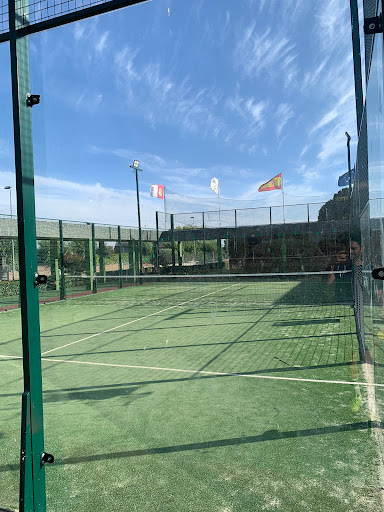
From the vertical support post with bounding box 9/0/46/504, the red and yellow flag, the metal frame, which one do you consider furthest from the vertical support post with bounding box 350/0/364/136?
the vertical support post with bounding box 9/0/46/504

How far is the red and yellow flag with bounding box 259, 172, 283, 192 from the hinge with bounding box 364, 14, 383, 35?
2761 millimetres

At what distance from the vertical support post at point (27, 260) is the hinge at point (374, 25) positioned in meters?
1.23

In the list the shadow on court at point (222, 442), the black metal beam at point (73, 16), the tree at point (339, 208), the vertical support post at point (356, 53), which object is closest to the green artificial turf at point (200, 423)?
the shadow on court at point (222, 442)

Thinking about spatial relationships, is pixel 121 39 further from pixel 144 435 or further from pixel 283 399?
pixel 283 399

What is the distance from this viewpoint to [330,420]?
8.60ft

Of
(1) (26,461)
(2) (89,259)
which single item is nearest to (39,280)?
(1) (26,461)

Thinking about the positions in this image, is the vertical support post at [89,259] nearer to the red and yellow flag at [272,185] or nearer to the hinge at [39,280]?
the red and yellow flag at [272,185]

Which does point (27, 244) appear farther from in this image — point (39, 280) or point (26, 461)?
point (26, 461)

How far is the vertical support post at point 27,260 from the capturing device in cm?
145

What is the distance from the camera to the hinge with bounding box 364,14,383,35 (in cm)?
112

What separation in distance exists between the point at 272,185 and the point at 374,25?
2.83 meters

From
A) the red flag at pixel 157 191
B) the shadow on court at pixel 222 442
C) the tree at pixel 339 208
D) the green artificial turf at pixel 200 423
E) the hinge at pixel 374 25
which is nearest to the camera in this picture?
the hinge at pixel 374 25

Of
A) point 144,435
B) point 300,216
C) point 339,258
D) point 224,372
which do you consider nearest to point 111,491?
point 144,435

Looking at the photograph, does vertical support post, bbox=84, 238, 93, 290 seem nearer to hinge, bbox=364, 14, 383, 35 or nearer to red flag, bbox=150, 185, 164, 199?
red flag, bbox=150, 185, 164, 199
